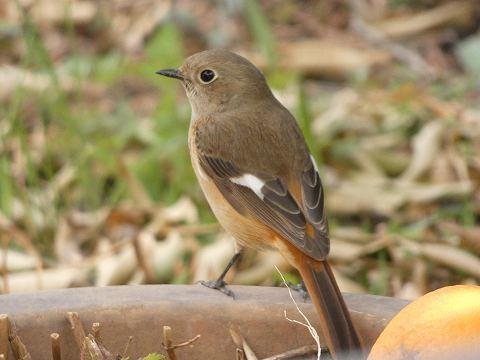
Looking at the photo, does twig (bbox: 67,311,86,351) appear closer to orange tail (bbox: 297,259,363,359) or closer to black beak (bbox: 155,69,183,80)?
orange tail (bbox: 297,259,363,359)

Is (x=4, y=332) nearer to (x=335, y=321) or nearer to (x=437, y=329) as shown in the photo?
(x=335, y=321)

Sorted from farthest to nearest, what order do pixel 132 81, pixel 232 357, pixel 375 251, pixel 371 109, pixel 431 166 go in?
pixel 132 81 → pixel 371 109 → pixel 431 166 → pixel 375 251 → pixel 232 357

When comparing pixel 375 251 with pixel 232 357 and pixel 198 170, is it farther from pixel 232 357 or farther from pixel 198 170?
pixel 232 357

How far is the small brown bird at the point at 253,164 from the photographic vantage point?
3.89 m

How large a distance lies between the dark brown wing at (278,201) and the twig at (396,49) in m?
3.72

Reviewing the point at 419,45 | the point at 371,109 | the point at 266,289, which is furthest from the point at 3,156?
the point at 419,45

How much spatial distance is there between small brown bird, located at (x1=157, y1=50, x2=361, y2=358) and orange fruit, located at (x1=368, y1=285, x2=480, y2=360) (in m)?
0.86

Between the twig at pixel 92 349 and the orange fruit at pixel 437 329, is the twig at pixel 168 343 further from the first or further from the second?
→ the orange fruit at pixel 437 329

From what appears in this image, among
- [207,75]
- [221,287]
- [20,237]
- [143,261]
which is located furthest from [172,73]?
[221,287]

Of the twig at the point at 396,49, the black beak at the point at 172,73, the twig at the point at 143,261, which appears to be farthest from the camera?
the twig at the point at 396,49

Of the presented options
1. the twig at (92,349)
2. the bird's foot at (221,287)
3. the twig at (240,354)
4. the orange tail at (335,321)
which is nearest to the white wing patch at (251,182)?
the bird's foot at (221,287)

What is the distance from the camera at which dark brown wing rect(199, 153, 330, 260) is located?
152 inches

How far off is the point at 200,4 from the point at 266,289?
18.9 ft

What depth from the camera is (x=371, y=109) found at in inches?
273
